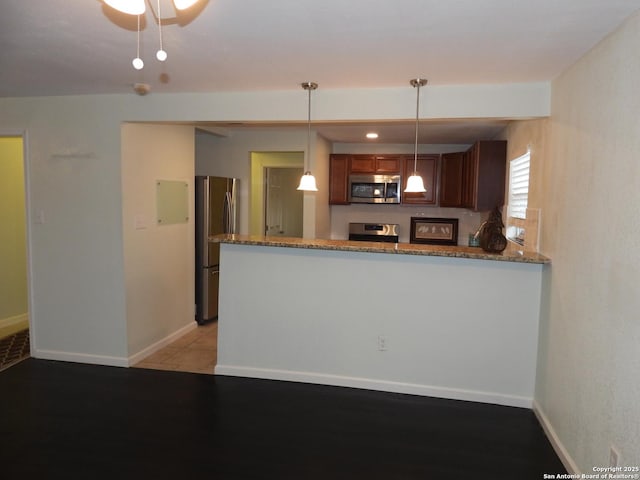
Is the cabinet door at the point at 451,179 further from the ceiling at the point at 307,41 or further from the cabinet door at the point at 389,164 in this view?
the ceiling at the point at 307,41

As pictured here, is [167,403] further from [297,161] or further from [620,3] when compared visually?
[297,161]

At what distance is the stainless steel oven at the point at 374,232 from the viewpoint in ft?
19.3

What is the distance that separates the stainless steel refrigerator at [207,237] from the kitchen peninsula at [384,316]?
1.33 m

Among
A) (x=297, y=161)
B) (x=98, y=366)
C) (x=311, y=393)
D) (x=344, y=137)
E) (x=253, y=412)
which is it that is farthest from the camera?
(x=297, y=161)

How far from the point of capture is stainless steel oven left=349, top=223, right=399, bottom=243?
5.87m

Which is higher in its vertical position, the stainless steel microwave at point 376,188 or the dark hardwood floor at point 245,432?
the stainless steel microwave at point 376,188

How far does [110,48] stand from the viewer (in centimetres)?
236

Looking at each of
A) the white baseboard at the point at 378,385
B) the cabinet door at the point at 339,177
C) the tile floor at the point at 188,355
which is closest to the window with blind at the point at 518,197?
the white baseboard at the point at 378,385

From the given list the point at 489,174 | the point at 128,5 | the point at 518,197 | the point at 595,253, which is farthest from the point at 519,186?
the point at 128,5

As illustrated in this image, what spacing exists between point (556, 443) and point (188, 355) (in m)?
2.95

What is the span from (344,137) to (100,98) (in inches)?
107

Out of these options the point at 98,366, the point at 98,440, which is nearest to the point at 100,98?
the point at 98,366

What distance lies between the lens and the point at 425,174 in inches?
219

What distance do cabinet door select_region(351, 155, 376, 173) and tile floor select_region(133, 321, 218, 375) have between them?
2749 millimetres
